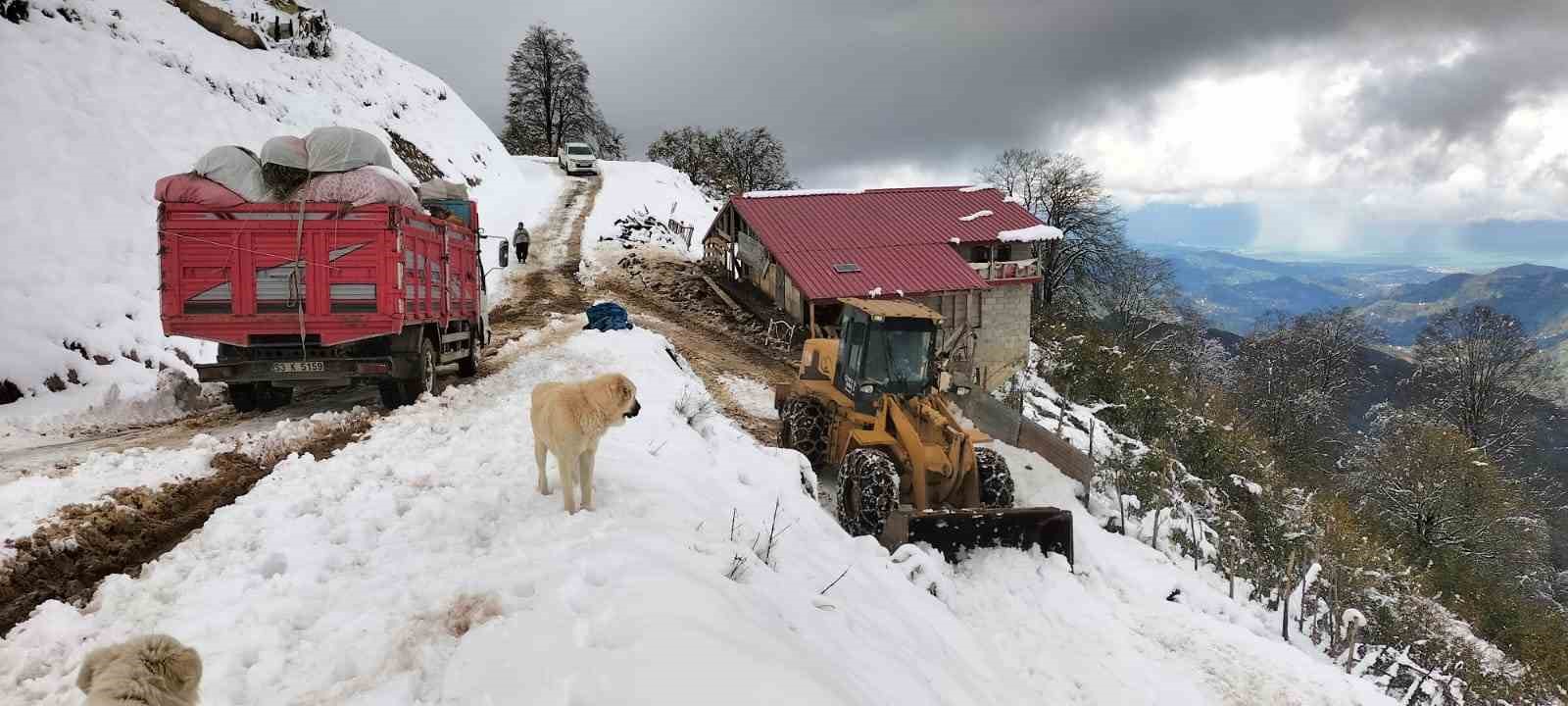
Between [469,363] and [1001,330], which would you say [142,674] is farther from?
[1001,330]

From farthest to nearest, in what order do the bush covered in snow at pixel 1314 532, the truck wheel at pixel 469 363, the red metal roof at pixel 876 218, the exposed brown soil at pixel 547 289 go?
the red metal roof at pixel 876 218 → the exposed brown soil at pixel 547 289 → the bush covered in snow at pixel 1314 532 → the truck wheel at pixel 469 363

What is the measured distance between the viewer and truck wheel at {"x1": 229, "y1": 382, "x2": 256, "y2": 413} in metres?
8.37

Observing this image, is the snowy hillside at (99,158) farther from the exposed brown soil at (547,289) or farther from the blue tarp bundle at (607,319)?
the blue tarp bundle at (607,319)

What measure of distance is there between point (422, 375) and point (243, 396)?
204 cm

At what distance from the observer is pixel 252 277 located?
7430 millimetres

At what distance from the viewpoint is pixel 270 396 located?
8609mm

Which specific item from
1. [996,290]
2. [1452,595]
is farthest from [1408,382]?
[996,290]

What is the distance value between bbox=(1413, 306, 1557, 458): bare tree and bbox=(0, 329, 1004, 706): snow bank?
4187 cm

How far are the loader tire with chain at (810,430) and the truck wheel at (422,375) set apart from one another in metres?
4.78

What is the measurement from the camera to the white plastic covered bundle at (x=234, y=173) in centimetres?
738

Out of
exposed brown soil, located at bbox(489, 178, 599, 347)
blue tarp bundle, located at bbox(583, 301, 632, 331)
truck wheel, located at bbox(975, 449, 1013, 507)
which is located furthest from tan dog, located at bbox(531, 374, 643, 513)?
blue tarp bundle, located at bbox(583, 301, 632, 331)

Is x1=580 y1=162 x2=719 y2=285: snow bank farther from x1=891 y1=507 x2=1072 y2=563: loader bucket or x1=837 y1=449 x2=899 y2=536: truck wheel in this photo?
x1=891 y1=507 x2=1072 y2=563: loader bucket

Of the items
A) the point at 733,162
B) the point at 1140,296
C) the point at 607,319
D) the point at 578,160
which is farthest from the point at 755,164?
the point at 607,319

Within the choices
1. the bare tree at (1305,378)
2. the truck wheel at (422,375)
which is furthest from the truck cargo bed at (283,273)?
the bare tree at (1305,378)
